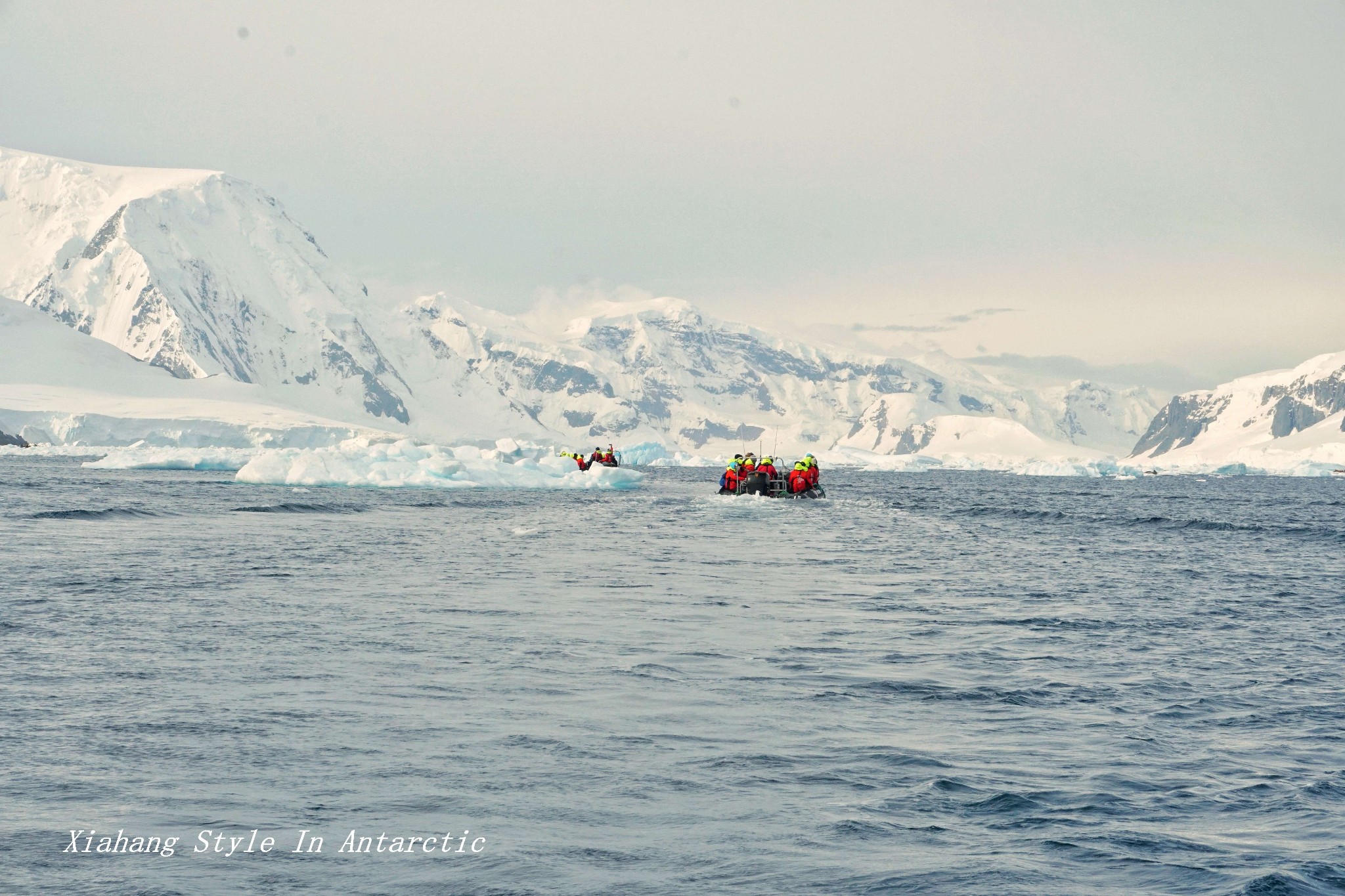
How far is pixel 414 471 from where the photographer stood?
87.3 metres

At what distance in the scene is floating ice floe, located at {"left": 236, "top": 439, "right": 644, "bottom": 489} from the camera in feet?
266

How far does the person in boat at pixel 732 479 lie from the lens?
3137 inches

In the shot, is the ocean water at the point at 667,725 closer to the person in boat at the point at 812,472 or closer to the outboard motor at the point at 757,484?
the outboard motor at the point at 757,484

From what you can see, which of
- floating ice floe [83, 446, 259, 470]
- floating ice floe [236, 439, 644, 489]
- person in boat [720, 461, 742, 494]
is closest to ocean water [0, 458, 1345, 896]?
person in boat [720, 461, 742, 494]

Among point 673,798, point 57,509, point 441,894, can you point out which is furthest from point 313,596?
point 57,509

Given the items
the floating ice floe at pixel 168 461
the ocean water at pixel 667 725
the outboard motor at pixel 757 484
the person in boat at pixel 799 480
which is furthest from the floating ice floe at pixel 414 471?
the ocean water at pixel 667 725

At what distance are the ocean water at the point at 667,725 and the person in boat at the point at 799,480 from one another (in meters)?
39.2

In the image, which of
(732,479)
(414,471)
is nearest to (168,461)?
(414,471)

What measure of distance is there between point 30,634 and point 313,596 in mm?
7039

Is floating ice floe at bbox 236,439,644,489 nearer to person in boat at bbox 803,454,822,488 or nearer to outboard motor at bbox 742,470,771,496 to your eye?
outboard motor at bbox 742,470,771,496

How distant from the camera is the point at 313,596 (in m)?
27.1

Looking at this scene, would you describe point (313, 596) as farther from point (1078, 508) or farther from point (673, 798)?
point (1078, 508)

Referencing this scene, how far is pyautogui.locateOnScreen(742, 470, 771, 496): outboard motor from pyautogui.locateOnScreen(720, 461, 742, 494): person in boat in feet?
4.35

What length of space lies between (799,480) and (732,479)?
6.64 m
